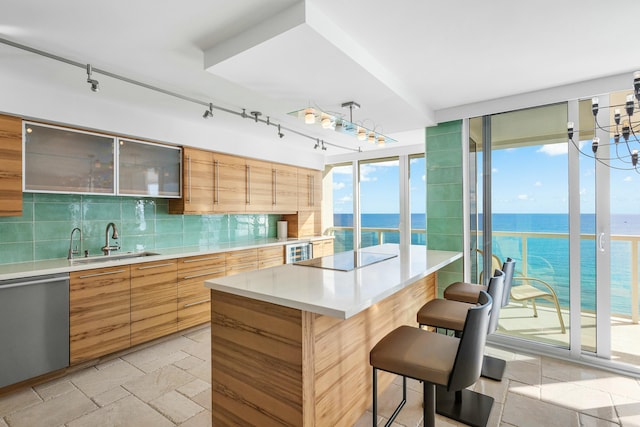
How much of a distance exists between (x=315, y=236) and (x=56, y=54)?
4295mm

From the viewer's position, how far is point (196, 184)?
12.4 ft

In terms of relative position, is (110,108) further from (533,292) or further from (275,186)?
(533,292)

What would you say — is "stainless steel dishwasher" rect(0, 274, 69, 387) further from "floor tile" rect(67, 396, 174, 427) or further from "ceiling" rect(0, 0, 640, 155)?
"ceiling" rect(0, 0, 640, 155)

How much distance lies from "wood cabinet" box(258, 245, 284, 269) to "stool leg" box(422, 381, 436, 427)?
118 inches

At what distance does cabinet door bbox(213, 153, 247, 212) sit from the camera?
4027mm

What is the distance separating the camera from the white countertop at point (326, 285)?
1.45 meters

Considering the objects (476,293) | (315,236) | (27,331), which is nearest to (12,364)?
(27,331)

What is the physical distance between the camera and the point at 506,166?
318 centimetres

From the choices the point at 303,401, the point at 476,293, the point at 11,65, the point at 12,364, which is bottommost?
the point at 12,364

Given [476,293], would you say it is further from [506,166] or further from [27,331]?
[27,331]

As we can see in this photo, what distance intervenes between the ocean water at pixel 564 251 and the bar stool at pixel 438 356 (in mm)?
1893

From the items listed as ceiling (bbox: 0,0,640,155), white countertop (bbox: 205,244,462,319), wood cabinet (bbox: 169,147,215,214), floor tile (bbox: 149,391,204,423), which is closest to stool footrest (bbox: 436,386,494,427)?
white countertop (bbox: 205,244,462,319)

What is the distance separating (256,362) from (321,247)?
3.84 metres

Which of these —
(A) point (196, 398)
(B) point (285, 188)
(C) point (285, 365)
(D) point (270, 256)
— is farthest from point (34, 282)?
(B) point (285, 188)
